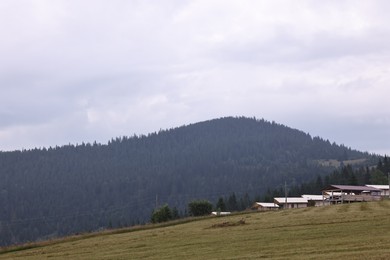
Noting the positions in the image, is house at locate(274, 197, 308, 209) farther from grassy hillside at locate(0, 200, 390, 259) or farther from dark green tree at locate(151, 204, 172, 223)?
grassy hillside at locate(0, 200, 390, 259)

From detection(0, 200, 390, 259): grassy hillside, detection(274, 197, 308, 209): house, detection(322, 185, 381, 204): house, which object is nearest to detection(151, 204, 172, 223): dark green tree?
detection(322, 185, 381, 204): house

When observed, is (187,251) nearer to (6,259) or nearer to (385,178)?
(6,259)

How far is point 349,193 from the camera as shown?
136000 millimetres

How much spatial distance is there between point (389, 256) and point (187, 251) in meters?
17.4

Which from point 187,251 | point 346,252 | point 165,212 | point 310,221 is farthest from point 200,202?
point 346,252

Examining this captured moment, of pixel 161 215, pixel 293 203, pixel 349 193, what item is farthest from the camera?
pixel 293 203

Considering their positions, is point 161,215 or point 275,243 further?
point 161,215

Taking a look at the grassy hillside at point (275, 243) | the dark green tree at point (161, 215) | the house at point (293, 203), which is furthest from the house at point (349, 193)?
the grassy hillside at point (275, 243)

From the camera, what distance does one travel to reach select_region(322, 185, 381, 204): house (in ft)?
408

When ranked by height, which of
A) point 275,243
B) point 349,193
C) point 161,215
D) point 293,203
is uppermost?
point 349,193

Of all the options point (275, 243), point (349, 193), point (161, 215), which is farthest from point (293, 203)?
point (275, 243)

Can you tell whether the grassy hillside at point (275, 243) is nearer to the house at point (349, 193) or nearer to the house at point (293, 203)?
the house at point (349, 193)

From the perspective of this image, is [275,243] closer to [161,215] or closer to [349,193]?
[161,215]

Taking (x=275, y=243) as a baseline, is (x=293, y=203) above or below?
above
